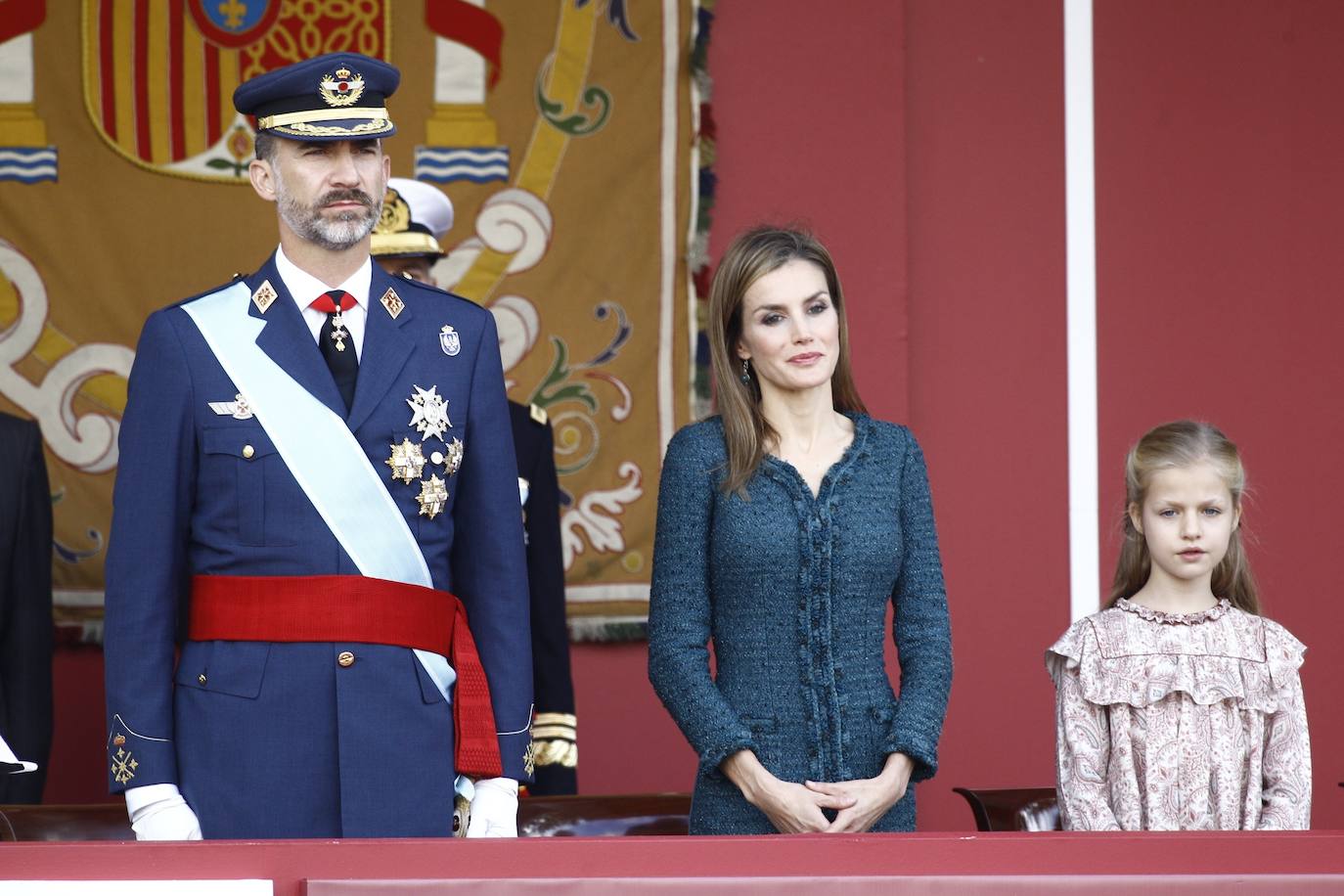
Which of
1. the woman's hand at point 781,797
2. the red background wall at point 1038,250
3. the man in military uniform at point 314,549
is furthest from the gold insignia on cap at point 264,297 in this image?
the red background wall at point 1038,250

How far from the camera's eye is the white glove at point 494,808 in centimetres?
242

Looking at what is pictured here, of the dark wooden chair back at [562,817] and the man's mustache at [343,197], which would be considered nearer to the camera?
the man's mustache at [343,197]

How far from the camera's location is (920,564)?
8.98ft

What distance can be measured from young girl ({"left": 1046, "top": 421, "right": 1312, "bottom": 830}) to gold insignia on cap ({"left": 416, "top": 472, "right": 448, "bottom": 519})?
103 centimetres

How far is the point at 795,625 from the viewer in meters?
2.66

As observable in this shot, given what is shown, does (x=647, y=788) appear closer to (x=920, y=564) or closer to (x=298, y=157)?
(x=920, y=564)

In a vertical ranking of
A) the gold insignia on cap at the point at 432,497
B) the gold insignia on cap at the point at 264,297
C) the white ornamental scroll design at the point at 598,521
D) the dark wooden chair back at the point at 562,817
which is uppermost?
the gold insignia on cap at the point at 264,297

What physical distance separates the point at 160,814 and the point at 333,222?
797 mm

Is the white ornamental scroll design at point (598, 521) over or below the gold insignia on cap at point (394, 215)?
below

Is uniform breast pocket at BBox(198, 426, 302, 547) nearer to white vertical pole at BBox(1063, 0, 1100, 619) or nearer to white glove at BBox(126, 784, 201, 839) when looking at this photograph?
white glove at BBox(126, 784, 201, 839)

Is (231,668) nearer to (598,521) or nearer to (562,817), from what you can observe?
(562,817)

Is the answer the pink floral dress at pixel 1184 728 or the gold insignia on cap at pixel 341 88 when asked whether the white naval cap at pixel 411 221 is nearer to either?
the gold insignia on cap at pixel 341 88

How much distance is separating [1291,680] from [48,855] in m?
1.83

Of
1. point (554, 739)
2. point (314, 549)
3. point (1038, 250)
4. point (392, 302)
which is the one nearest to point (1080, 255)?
point (1038, 250)
